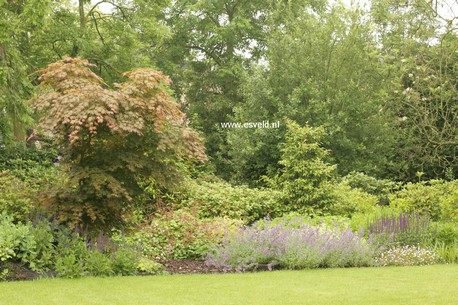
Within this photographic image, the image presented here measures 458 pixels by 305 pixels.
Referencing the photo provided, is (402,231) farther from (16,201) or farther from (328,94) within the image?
(328,94)

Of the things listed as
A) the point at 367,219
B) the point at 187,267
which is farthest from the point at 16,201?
the point at 367,219

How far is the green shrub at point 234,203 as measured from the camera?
1318 centimetres

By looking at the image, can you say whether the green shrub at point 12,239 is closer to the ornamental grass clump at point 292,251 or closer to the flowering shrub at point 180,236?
the flowering shrub at point 180,236

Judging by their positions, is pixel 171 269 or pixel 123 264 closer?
pixel 123 264

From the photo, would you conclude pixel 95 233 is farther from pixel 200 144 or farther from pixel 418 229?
pixel 418 229

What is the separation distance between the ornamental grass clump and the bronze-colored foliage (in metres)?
1.58

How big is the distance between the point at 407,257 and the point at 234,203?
4.80m

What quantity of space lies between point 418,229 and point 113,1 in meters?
13.2

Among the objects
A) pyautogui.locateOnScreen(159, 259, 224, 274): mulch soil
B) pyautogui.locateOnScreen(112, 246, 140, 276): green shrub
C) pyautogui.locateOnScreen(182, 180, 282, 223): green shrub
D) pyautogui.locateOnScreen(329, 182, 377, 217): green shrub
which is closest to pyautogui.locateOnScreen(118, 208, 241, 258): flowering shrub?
pyautogui.locateOnScreen(159, 259, 224, 274): mulch soil

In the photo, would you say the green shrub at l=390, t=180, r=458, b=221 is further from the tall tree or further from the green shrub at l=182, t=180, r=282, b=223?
the tall tree

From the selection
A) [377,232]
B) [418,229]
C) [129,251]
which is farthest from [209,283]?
[418,229]

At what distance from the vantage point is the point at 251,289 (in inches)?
283

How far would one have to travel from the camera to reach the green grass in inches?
257

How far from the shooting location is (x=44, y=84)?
926cm
